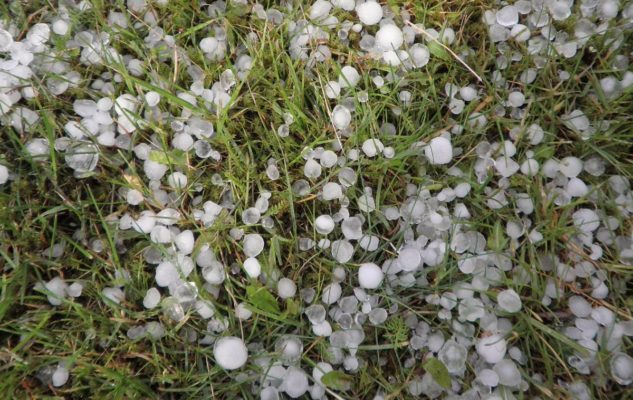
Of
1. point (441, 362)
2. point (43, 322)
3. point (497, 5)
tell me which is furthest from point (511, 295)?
point (43, 322)

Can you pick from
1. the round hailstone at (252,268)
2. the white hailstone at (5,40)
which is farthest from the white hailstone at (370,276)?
the white hailstone at (5,40)

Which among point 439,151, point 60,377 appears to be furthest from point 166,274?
point 439,151

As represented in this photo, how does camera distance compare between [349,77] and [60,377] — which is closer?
[60,377]

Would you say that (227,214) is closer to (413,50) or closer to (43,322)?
(43,322)

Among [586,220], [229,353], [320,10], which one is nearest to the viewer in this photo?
[229,353]

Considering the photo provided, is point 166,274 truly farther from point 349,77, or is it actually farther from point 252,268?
point 349,77

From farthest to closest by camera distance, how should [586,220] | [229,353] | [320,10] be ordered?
[320,10] → [586,220] → [229,353]

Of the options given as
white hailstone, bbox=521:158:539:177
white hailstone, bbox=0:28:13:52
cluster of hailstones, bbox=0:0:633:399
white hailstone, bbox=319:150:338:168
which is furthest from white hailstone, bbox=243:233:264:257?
white hailstone, bbox=0:28:13:52
